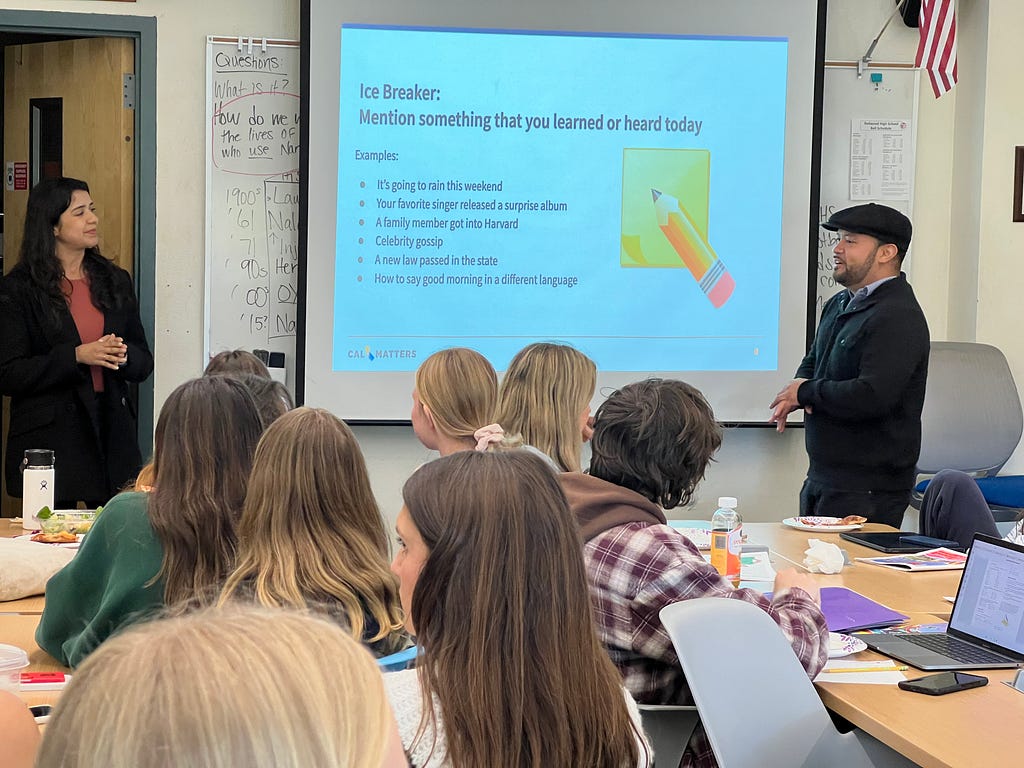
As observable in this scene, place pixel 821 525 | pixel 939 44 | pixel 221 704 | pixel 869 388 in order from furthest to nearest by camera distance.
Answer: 1. pixel 939 44
2. pixel 869 388
3. pixel 821 525
4. pixel 221 704

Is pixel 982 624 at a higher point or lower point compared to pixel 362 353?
lower

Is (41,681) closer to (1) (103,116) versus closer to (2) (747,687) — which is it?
(2) (747,687)

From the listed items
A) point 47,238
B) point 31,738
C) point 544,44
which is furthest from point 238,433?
point 544,44

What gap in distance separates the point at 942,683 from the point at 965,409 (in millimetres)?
3103

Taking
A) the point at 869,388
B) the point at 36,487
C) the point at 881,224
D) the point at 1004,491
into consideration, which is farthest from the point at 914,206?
the point at 36,487

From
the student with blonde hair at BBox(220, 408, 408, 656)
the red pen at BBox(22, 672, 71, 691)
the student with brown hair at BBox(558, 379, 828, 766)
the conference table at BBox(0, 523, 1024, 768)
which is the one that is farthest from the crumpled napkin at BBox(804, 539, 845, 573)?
the red pen at BBox(22, 672, 71, 691)

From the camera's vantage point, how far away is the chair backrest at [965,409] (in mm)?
4969

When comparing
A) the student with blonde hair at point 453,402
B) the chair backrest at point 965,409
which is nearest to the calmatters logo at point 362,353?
the student with blonde hair at point 453,402

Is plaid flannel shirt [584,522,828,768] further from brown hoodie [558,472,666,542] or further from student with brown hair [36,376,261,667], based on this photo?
student with brown hair [36,376,261,667]

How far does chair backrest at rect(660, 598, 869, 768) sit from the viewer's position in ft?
6.13

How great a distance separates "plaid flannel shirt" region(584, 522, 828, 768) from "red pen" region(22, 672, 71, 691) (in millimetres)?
928

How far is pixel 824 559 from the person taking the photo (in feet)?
10.0

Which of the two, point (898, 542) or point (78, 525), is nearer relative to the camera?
point (78, 525)

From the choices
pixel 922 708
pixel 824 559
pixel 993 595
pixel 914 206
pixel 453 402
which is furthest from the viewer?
pixel 914 206
